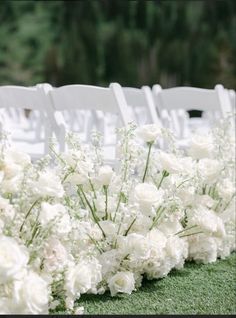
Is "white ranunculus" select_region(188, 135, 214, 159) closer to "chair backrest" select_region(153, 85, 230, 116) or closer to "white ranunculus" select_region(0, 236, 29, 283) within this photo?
"chair backrest" select_region(153, 85, 230, 116)

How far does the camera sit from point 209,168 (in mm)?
4258

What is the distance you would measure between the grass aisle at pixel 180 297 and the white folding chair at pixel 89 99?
95 cm

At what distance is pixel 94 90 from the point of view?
15.1ft

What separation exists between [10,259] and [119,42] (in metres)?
16.0

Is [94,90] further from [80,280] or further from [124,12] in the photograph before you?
[124,12]

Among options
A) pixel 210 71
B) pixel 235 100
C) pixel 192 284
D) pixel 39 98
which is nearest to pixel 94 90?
pixel 39 98

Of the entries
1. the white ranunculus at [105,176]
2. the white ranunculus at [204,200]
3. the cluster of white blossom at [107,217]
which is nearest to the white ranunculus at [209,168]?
the cluster of white blossom at [107,217]

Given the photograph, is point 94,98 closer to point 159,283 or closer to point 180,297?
point 159,283

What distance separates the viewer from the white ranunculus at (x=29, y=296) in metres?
2.89

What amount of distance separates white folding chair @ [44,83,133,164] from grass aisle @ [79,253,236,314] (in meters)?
0.95

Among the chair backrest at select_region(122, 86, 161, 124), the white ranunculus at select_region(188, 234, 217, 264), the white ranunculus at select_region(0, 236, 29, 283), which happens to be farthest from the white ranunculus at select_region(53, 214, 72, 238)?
the chair backrest at select_region(122, 86, 161, 124)

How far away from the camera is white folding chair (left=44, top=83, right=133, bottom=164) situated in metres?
4.57

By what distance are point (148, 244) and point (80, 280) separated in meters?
0.48

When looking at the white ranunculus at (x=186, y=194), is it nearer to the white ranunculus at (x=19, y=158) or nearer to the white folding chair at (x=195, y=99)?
the white ranunculus at (x=19, y=158)
